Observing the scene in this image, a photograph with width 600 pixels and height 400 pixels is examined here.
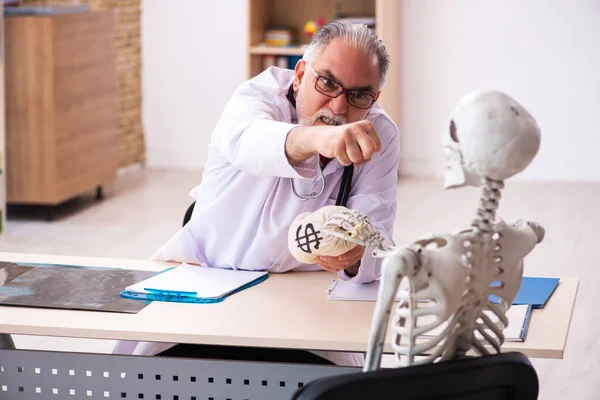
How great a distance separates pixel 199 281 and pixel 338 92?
0.50m

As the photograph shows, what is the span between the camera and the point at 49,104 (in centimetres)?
502

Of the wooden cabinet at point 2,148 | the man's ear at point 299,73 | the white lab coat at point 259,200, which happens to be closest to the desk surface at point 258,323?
the white lab coat at point 259,200

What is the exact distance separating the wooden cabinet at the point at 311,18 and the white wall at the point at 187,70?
234 mm

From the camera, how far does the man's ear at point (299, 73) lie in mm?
2195

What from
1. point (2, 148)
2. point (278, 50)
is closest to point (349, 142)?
point (2, 148)

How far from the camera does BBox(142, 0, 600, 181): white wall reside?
6.19m

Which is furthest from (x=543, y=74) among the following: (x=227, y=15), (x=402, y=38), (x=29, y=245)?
(x=29, y=245)

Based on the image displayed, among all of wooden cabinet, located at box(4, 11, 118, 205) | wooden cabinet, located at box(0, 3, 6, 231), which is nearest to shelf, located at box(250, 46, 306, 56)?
wooden cabinet, located at box(4, 11, 118, 205)

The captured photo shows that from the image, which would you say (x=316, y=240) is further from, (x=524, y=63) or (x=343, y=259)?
(x=524, y=63)

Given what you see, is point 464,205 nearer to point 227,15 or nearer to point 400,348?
point 227,15

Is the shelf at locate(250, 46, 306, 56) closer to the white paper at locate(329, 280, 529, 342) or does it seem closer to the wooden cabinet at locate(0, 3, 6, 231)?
the wooden cabinet at locate(0, 3, 6, 231)

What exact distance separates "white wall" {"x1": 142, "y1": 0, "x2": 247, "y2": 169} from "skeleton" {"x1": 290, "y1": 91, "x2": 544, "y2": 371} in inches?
209

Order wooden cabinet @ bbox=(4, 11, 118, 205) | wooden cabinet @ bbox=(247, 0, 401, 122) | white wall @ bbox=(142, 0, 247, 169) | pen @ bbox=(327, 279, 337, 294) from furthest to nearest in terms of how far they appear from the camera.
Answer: white wall @ bbox=(142, 0, 247, 169) → wooden cabinet @ bbox=(247, 0, 401, 122) → wooden cabinet @ bbox=(4, 11, 118, 205) → pen @ bbox=(327, 279, 337, 294)

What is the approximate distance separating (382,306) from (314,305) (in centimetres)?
68
